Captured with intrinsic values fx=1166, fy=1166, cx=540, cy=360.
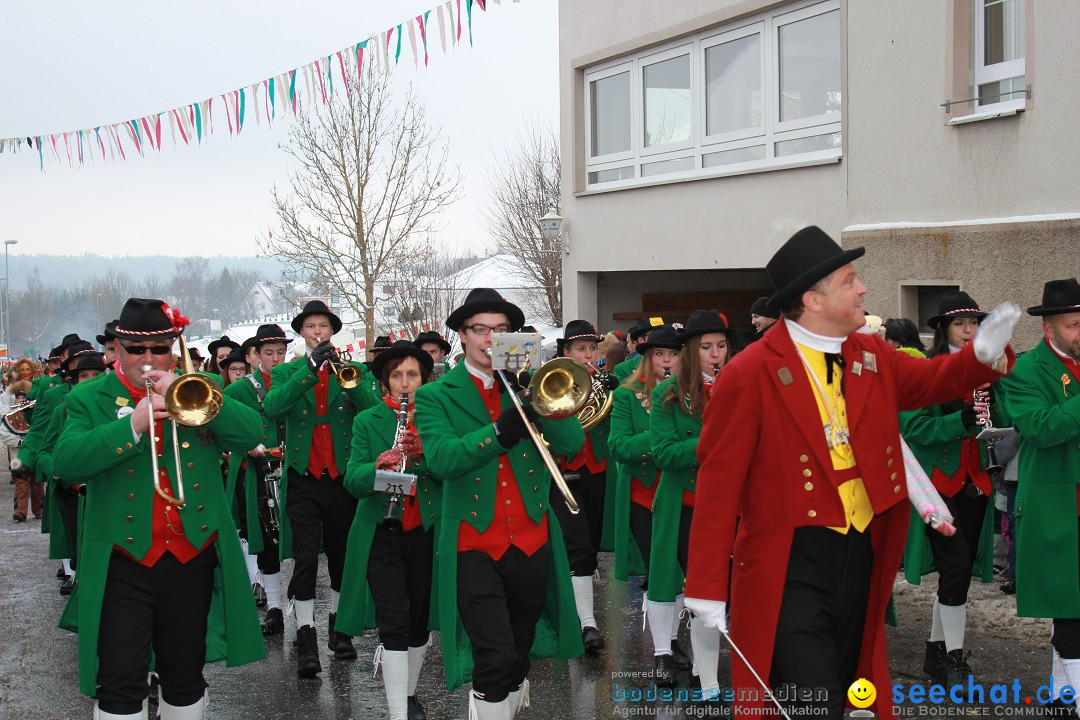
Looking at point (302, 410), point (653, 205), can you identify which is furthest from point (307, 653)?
point (653, 205)

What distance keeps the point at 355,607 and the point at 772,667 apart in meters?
3.33

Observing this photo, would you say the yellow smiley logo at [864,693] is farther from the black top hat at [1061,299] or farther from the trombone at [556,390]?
the black top hat at [1061,299]

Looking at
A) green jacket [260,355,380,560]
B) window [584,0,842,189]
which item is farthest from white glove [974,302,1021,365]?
window [584,0,842,189]

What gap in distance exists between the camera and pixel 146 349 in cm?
523

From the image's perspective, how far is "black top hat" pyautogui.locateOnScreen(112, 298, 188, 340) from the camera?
517cm

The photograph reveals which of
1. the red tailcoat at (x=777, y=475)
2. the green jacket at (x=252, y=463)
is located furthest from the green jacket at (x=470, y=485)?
the green jacket at (x=252, y=463)

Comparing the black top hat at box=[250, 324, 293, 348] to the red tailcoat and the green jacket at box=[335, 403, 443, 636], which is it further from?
the red tailcoat

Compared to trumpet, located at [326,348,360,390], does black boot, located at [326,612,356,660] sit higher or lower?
lower

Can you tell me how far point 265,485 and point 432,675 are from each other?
230 cm

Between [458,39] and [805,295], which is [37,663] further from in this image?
[458,39]

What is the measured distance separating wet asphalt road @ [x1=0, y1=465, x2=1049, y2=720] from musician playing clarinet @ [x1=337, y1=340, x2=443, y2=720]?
49 centimetres

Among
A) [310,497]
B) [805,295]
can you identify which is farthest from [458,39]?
[805,295]

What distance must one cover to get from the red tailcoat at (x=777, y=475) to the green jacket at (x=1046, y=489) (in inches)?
73.4

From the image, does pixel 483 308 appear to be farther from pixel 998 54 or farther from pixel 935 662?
pixel 998 54
